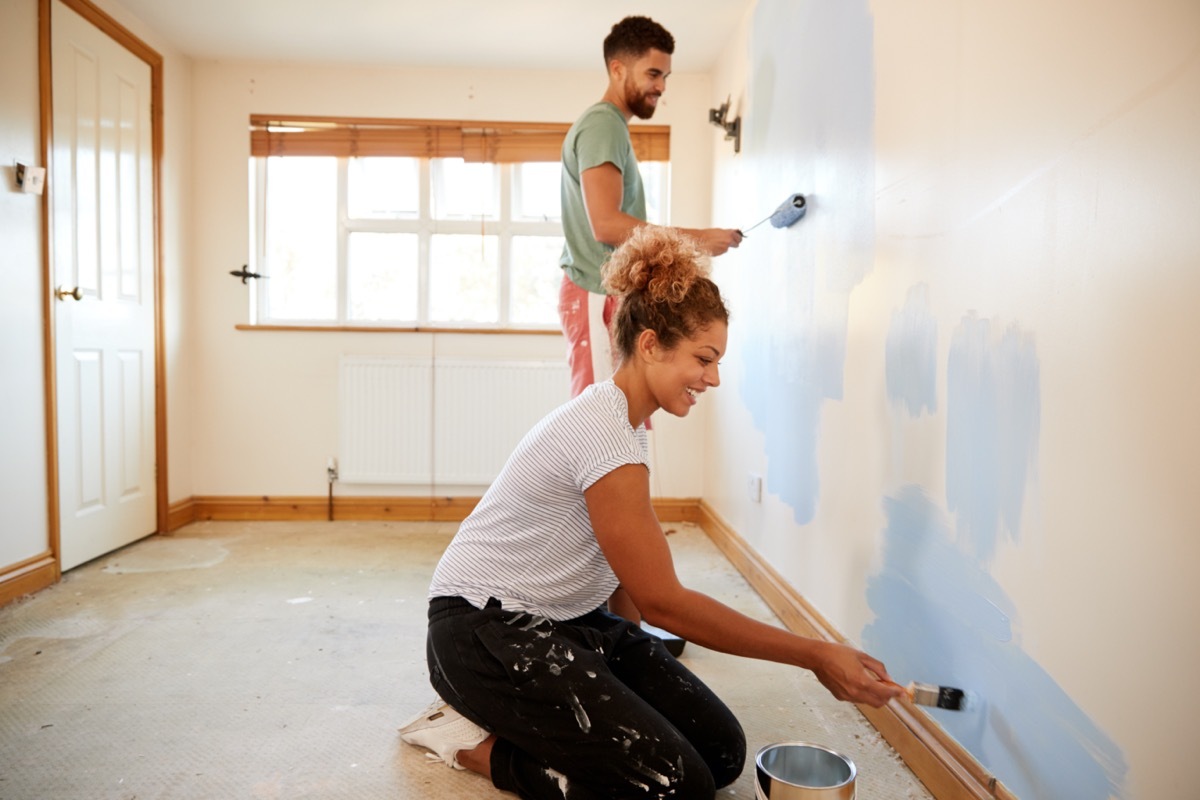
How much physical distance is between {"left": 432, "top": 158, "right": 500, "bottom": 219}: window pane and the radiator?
709 millimetres

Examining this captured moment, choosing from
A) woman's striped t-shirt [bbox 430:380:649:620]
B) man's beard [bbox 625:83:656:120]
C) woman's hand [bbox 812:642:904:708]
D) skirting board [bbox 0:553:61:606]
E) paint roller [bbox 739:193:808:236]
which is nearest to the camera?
woman's hand [bbox 812:642:904:708]

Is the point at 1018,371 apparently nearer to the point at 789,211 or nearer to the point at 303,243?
the point at 789,211

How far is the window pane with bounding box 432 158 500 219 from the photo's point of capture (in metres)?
3.97

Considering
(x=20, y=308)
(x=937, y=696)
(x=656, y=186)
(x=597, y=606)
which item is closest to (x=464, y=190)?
(x=656, y=186)

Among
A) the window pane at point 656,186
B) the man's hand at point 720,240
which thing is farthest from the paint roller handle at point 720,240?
the window pane at point 656,186

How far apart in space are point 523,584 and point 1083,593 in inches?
32.9

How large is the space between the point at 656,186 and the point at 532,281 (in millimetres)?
736

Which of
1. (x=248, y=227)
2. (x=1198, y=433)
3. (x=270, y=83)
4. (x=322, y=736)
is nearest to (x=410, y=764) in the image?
(x=322, y=736)

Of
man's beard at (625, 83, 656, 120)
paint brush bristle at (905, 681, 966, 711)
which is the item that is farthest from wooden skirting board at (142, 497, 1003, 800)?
man's beard at (625, 83, 656, 120)

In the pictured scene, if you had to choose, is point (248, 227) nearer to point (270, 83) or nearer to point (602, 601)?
point (270, 83)

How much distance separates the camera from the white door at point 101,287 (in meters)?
2.86

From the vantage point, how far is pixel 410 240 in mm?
3992

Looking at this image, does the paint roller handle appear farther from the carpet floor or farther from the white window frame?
the white window frame

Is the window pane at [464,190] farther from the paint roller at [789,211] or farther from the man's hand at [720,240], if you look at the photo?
the man's hand at [720,240]
